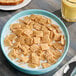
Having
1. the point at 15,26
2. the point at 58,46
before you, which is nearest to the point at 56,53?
the point at 58,46

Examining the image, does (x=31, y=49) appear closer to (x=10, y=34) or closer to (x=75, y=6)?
(x=10, y=34)

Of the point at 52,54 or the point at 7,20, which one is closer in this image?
the point at 52,54

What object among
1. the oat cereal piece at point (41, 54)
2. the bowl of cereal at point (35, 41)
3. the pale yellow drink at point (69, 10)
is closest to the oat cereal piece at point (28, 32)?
the bowl of cereal at point (35, 41)

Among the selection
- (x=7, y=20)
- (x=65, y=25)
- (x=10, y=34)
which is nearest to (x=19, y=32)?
(x=10, y=34)

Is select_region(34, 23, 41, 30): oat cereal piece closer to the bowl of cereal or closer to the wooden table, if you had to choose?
the bowl of cereal

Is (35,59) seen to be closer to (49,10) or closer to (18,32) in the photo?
(18,32)

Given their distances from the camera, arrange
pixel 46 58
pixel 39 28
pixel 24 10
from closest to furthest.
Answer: pixel 46 58 → pixel 39 28 → pixel 24 10

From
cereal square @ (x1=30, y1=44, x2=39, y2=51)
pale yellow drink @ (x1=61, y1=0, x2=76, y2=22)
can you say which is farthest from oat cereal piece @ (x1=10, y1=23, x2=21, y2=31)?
pale yellow drink @ (x1=61, y1=0, x2=76, y2=22)

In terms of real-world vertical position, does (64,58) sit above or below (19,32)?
below
